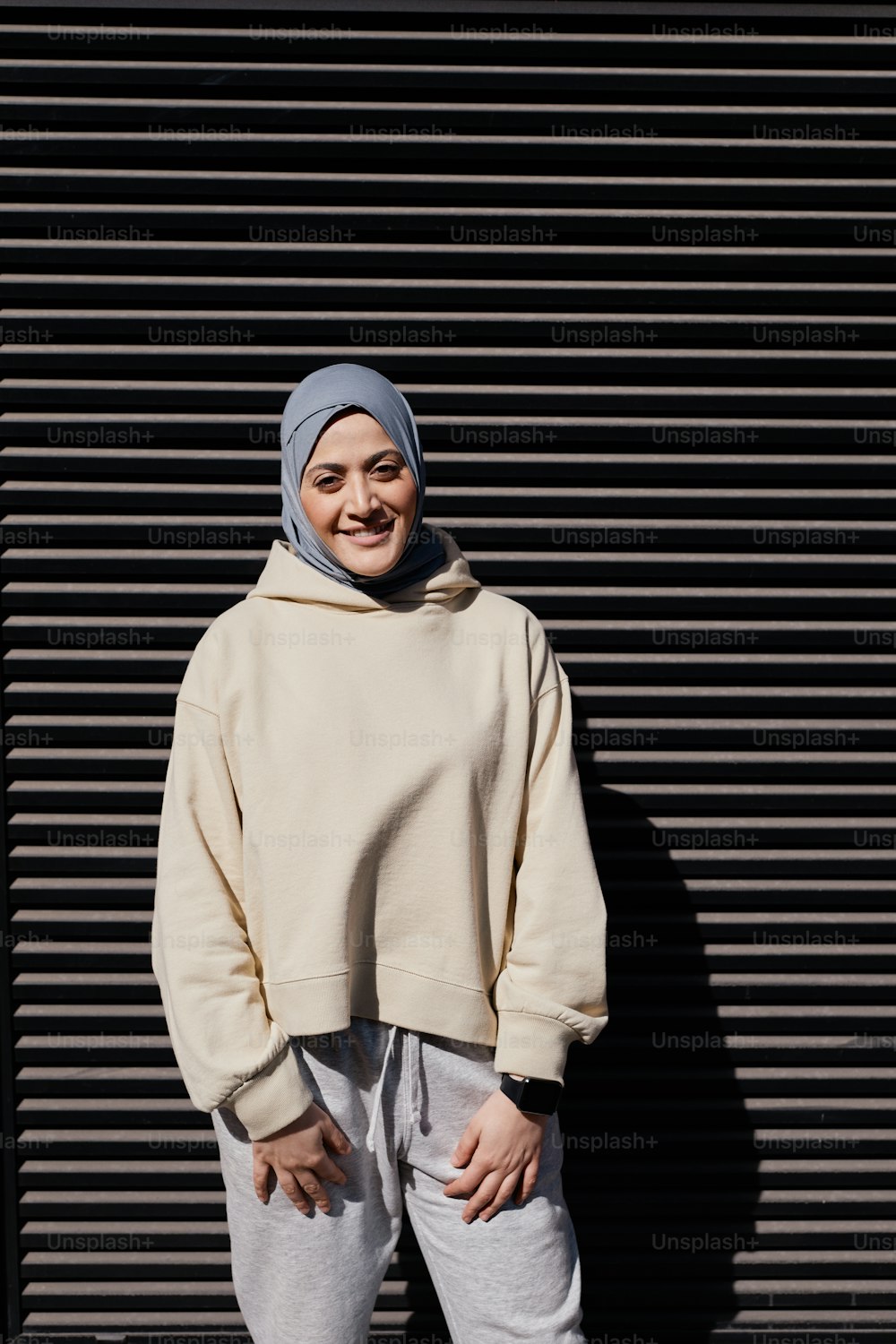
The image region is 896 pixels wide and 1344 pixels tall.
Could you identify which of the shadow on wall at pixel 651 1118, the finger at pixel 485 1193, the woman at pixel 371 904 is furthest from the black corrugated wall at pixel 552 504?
the finger at pixel 485 1193

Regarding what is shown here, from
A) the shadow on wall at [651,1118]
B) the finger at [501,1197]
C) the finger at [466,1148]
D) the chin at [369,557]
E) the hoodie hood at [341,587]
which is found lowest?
the shadow on wall at [651,1118]

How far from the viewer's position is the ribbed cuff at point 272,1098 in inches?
69.3

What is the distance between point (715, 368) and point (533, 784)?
1.40 m

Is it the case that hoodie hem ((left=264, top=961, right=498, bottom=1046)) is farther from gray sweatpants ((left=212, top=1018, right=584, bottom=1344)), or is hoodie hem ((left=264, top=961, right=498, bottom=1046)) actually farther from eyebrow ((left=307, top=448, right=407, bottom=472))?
eyebrow ((left=307, top=448, right=407, bottom=472))

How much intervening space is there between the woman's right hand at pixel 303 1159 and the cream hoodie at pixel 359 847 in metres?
0.04

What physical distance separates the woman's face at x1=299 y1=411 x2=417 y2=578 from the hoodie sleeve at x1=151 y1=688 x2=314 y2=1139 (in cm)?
39

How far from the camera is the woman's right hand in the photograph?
1.80m

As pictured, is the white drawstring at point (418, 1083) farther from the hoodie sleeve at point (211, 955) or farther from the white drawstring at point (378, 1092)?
the hoodie sleeve at point (211, 955)

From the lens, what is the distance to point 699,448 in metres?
2.78

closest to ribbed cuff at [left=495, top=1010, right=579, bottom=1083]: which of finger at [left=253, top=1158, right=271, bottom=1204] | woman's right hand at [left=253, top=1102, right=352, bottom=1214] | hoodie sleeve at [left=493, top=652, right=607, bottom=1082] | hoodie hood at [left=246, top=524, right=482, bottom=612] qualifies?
hoodie sleeve at [left=493, top=652, right=607, bottom=1082]

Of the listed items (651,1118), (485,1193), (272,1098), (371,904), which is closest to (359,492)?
(371,904)

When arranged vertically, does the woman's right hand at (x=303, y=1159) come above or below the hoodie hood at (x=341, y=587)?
below

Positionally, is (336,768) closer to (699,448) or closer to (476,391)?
(476,391)

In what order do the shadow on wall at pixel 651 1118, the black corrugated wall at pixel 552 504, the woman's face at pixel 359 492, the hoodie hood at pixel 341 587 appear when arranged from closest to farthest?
the woman's face at pixel 359 492, the hoodie hood at pixel 341 587, the black corrugated wall at pixel 552 504, the shadow on wall at pixel 651 1118
